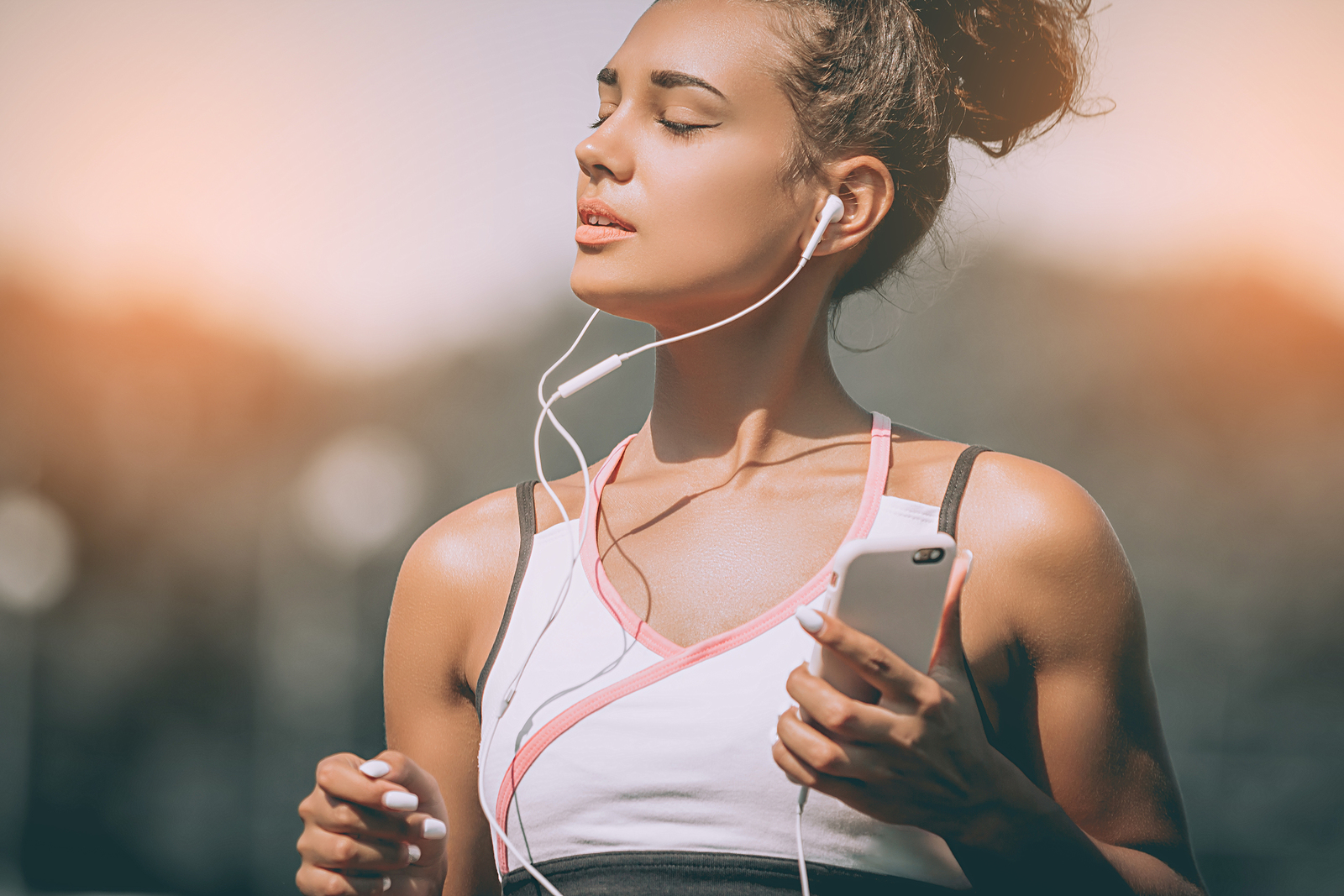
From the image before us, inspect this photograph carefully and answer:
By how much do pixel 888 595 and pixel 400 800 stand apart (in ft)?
1.51

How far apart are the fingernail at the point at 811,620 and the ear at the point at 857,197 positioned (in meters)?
0.61

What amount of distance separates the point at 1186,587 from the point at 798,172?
175 inches

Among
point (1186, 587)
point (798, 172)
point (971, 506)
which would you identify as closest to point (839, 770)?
point (971, 506)

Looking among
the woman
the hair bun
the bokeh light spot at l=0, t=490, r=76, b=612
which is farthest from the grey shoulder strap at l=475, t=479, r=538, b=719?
the bokeh light spot at l=0, t=490, r=76, b=612

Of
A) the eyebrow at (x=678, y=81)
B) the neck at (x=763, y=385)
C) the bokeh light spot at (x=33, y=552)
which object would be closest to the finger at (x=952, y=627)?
the neck at (x=763, y=385)

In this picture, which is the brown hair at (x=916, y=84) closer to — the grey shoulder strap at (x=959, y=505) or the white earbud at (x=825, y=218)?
the white earbud at (x=825, y=218)

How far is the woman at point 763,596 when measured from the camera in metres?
0.96

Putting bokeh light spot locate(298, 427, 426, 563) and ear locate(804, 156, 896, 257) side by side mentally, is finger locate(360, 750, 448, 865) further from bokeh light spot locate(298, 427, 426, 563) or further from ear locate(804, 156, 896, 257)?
bokeh light spot locate(298, 427, 426, 563)

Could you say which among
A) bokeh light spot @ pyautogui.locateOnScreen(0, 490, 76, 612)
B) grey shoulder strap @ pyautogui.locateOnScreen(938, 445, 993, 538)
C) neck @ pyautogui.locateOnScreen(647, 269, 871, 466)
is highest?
neck @ pyautogui.locateOnScreen(647, 269, 871, 466)

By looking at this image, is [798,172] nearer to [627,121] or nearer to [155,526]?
[627,121]

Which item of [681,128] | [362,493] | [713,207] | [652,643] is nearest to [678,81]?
[681,128]

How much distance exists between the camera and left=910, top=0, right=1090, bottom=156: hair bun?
1423 mm

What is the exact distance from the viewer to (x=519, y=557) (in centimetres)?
127

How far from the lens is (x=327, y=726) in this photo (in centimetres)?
541
